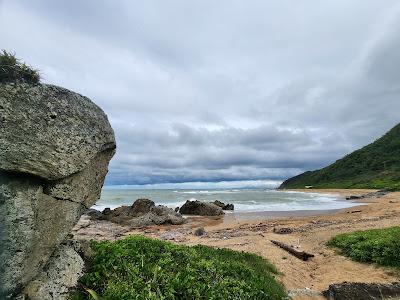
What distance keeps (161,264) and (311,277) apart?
7.49 meters

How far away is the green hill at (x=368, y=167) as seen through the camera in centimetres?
12006

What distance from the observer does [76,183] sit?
25.0 feet

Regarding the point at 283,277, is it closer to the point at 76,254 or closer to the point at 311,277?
the point at 311,277

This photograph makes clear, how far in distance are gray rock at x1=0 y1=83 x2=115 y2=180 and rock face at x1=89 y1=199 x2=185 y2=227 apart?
89.6ft

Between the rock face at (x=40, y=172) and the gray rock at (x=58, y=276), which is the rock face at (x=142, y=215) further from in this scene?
the rock face at (x=40, y=172)

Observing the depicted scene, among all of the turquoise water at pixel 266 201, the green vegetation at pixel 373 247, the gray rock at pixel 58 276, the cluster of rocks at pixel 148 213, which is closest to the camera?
the gray rock at pixel 58 276

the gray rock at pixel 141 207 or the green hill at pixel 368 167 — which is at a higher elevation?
the green hill at pixel 368 167

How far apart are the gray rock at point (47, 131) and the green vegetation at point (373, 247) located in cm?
1165

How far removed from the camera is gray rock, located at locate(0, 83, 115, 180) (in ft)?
20.8

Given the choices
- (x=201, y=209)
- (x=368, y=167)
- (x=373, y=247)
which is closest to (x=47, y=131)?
(x=373, y=247)

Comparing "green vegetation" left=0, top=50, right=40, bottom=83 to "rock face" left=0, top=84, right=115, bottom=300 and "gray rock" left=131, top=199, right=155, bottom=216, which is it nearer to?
"rock face" left=0, top=84, right=115, bottom=300

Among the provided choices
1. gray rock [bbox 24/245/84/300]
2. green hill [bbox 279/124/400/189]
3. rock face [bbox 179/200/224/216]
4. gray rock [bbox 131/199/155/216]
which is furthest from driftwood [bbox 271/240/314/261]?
green hill [bbox 279/124/400/189]

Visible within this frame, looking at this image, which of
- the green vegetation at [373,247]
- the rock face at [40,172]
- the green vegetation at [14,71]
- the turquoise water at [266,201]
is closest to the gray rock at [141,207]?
the turquoise water at [266,201]

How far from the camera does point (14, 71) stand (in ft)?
22.2
